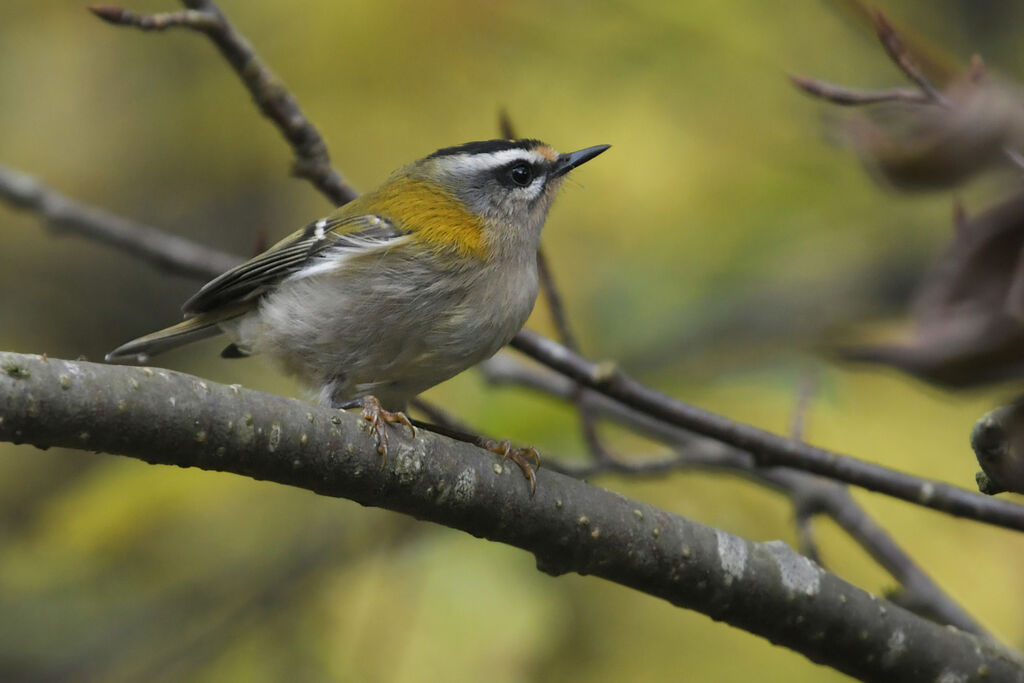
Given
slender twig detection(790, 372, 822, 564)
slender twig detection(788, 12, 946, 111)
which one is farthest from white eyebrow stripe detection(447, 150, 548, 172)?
slender twig detection(788, 12, 946, 111)

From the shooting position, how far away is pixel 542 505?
2256 millimetres

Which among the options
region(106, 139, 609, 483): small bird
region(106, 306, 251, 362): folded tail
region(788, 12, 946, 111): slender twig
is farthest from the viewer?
region(106, 306, 251, 362): folded tail

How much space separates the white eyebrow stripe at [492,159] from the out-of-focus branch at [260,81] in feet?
2.24

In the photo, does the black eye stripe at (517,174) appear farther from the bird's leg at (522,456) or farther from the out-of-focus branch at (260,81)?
the bird's leg at (522,456)

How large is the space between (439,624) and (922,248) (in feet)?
10.2

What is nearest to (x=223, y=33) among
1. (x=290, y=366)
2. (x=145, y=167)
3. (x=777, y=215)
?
(x=290, y=366)

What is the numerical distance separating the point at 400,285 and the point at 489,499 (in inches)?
39.2

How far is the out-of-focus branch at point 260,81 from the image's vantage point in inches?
102

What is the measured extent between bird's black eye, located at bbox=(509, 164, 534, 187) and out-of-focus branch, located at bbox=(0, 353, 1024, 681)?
160cm

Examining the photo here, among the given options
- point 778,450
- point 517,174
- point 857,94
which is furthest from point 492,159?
point 857,94

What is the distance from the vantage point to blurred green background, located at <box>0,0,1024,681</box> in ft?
12.1

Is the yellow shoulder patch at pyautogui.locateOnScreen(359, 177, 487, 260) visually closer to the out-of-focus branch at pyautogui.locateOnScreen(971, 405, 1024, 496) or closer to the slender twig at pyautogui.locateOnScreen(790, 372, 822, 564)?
the slender twig at pyautogui.locateOnScreen(790, 372, 822, 564)

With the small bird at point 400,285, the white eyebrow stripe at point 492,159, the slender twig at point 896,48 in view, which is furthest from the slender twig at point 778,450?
the slender twig at point 896,48

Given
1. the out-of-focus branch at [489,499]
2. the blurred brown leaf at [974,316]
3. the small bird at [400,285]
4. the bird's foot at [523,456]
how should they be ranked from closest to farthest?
the blurred brown leaf at [974,316]
the out-of-focus branch at [489,499]
the bird's foot at [523,456]
the small bird at [400,285]
